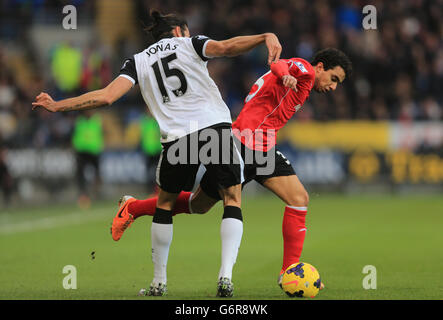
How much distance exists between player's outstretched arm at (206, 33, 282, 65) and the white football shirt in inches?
9.7

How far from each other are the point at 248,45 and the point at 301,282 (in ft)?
5.97

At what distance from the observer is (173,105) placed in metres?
6.55

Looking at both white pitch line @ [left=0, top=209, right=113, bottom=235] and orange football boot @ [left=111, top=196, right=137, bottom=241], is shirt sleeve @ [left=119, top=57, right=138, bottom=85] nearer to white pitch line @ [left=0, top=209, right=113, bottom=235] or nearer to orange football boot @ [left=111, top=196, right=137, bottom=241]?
orange football boot @ [left=111, top=196, right=137, bottom=241]

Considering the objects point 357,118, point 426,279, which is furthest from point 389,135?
point 426,279

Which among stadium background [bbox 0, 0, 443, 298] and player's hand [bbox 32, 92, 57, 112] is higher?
stadium background [bbox 0, 0, 443, 298]

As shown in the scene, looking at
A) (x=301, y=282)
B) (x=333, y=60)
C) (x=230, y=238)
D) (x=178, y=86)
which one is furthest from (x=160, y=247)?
(x=333, y=60)

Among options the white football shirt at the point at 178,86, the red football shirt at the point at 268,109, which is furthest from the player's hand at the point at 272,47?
the red football shirt at the point at 268,109

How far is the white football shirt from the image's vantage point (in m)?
6.50

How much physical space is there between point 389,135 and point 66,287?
1357cm

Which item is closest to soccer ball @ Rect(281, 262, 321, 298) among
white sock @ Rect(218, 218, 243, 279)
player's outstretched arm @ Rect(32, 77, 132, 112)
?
white sock @ Rect(218, 218, 243, 279)

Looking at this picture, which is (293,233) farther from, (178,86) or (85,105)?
(85,105)

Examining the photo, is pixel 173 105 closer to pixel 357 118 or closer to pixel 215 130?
pixel 215 130

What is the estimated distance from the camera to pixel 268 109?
726 cm

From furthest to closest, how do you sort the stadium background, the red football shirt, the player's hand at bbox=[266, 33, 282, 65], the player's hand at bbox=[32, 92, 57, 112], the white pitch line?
1. the stadium background
2. the white pitch line
3. the red football shirt
4. the player's hand at bbox=[32, 92, 57, 112]
5. the player's hand at bbox=[266, 33, 282, 65]
